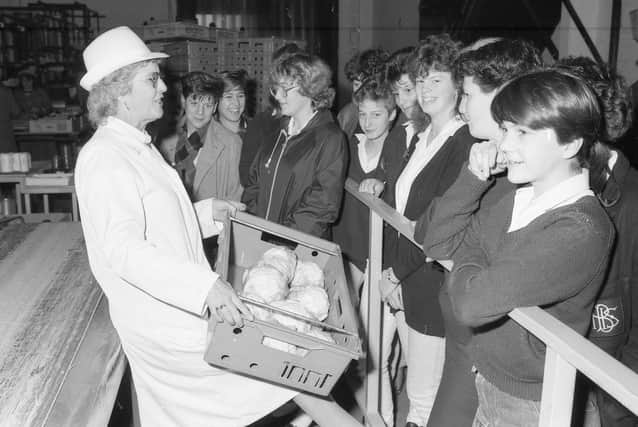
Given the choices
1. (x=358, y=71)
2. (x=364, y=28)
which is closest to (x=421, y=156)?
(x=358, y=71)

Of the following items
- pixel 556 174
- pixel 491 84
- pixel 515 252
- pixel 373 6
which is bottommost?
pixel 515 252

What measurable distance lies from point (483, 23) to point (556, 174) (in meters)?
5.74

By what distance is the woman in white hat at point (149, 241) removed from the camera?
176 centimetres

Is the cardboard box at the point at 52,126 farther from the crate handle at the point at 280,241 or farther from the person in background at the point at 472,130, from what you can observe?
the person in background at the point at 472,130

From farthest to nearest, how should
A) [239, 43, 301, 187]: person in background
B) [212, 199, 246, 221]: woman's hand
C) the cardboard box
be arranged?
the cardboard box
[239, 43, 301, 187]: person in background
[212, 199, 246, 221]: woman's hand

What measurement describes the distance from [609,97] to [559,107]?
0.36m

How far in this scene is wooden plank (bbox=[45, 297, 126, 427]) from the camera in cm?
162

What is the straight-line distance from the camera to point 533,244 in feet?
3.74

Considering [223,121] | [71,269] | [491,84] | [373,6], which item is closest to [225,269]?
[491,84]

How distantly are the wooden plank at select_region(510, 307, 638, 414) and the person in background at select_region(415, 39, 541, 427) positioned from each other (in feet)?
1.47

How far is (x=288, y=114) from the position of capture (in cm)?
273

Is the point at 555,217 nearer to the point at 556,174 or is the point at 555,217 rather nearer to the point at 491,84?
the point at 556,174

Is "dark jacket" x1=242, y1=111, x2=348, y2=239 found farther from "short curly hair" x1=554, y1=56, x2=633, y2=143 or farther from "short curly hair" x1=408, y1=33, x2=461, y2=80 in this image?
"short curly hair" x1=554, y1=56, x2=633, y2=143

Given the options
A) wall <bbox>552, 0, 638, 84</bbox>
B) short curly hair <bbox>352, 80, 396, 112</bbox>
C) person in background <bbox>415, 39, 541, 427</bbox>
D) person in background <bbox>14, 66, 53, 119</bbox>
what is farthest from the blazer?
person in background <bbox>14, 66, 53, 119</bbox>
